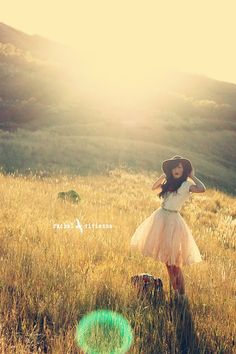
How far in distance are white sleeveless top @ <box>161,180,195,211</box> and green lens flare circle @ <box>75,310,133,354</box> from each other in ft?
5.80

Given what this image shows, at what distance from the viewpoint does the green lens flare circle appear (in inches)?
115

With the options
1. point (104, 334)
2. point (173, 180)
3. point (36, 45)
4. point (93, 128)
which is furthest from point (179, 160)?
point (36, 45)

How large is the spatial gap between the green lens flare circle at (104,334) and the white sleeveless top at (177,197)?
69.6 inches

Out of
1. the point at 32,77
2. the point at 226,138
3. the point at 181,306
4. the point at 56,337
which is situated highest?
the point at 56,337

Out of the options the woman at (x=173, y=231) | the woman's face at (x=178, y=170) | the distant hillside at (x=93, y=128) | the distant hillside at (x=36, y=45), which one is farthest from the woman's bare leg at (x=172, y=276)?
the distant hillside at (x=36, y=45)

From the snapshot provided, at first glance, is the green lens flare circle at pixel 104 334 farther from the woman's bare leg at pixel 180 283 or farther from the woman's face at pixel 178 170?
the woman's face at pixel 178 170

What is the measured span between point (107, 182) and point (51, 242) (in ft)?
35.5

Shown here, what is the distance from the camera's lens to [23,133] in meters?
29.0

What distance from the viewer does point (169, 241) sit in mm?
4785

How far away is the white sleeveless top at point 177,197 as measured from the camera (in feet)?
16.3

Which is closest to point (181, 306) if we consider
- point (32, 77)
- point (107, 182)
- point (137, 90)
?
point (107, 182)

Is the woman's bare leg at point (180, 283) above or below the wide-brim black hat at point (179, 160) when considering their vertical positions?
below

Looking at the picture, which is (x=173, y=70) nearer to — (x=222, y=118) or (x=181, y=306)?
(x=222, y=118)

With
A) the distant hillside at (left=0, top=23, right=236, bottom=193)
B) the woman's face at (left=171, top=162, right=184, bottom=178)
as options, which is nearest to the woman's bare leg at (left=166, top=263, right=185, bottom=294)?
the woman's face at (left=171, top=162, right=184, bottom=178)
